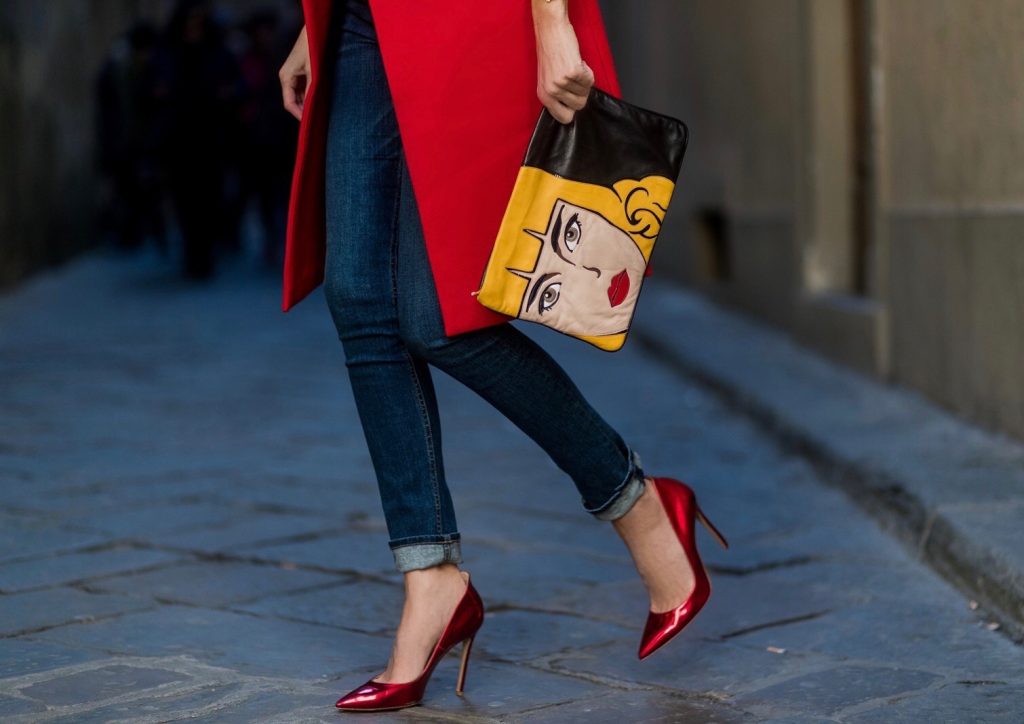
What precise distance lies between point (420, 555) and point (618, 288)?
1.66ft

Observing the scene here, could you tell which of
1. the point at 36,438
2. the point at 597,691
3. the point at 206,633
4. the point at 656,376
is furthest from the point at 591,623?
the point at 656,376

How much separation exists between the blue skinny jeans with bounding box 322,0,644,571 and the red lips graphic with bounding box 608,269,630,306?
174mm

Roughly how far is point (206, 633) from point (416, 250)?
3.10ft

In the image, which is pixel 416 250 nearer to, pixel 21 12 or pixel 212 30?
pixel 212 30

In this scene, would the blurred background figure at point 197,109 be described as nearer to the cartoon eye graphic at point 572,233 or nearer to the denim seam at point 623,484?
the denim seam at point 623,484

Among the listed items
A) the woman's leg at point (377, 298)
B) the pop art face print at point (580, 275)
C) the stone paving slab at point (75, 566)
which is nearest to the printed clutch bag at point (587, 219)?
the pop art face print at point (580, 275)

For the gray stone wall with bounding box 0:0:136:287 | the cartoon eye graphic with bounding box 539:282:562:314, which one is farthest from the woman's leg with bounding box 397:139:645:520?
the gray stone wall with bounding box 0:0:136:287

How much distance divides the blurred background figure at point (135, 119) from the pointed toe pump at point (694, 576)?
950 cm

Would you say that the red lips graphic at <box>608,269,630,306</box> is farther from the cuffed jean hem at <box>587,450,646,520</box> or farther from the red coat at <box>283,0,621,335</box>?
the cuffed jean hem at <box>587,450,646,520</box>

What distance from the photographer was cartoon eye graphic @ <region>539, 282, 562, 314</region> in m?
2.47

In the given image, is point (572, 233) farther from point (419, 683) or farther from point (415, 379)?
point (419, 683)

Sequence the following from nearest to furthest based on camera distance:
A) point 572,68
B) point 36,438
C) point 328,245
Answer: point 572,68, point 328,245, point 36,438

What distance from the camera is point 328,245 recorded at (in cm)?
263

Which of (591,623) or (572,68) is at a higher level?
(572,68)
